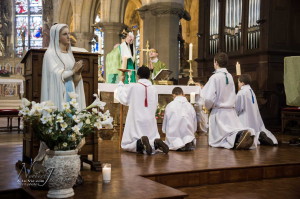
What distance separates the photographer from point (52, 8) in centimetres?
2598

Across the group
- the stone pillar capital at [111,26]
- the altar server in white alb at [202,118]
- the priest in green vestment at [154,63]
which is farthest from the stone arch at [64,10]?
the altar server in white alb at [202,118]

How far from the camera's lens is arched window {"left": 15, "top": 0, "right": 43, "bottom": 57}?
26547 millimetres

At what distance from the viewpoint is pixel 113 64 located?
938 cm

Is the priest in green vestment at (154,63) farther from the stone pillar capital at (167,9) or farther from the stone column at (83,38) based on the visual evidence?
the stone column at (83,38)

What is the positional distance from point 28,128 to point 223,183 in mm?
2507

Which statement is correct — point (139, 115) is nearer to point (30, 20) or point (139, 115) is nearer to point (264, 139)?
point (264, 139)

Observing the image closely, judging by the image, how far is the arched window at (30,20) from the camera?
26.5 metres

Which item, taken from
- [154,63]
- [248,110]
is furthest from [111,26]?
[248,110]

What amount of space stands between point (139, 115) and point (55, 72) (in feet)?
8.16

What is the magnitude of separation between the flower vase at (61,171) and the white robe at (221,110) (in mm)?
4178

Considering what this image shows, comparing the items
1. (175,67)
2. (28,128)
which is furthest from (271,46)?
(28,128)

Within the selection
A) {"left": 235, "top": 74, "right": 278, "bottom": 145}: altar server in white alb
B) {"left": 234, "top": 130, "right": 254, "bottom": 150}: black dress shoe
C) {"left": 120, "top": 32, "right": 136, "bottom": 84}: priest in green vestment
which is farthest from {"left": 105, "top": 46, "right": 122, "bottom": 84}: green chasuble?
{"left": 234, "top": 130, "right": 254, "bottom": 150}: black dress shoe

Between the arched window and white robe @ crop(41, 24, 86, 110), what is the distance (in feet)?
75.4

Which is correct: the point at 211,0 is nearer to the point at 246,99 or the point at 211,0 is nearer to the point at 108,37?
the point at 108,37
